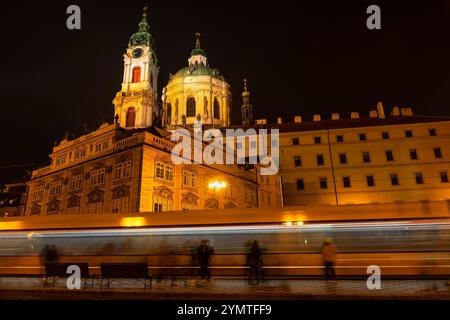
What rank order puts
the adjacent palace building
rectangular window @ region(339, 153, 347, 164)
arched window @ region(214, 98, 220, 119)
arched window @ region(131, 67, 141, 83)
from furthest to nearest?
arched window @ region(214, 98, 220, 119) → arched window @ region(131, 67, 141, 83) → rectangular window @ region(339, 153, 347, 164) → the adjacent palace building

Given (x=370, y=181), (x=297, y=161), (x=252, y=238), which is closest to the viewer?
(x=252, y=238)

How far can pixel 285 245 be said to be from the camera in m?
12.1

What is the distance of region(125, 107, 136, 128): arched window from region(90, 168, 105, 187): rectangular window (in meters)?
28.3

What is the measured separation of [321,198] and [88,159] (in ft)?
91.1

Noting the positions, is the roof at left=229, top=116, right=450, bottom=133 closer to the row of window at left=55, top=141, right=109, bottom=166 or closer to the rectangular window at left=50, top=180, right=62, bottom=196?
the row of window at left=55, top=141, right=109, bottom=166

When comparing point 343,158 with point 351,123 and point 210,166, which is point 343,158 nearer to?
point 351,123

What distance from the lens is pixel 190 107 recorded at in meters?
63.1

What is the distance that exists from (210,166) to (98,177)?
970 cm

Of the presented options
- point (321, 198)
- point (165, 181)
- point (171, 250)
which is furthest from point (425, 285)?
point (321, 198)

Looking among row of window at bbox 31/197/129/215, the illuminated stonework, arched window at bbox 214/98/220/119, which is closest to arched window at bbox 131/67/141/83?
the illuminated stonework

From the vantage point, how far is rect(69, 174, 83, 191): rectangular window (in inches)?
1195

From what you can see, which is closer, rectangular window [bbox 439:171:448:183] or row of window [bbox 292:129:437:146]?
rectangular window [bbox 439:171:448:183]

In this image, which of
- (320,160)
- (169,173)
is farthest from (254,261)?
(320,160)
